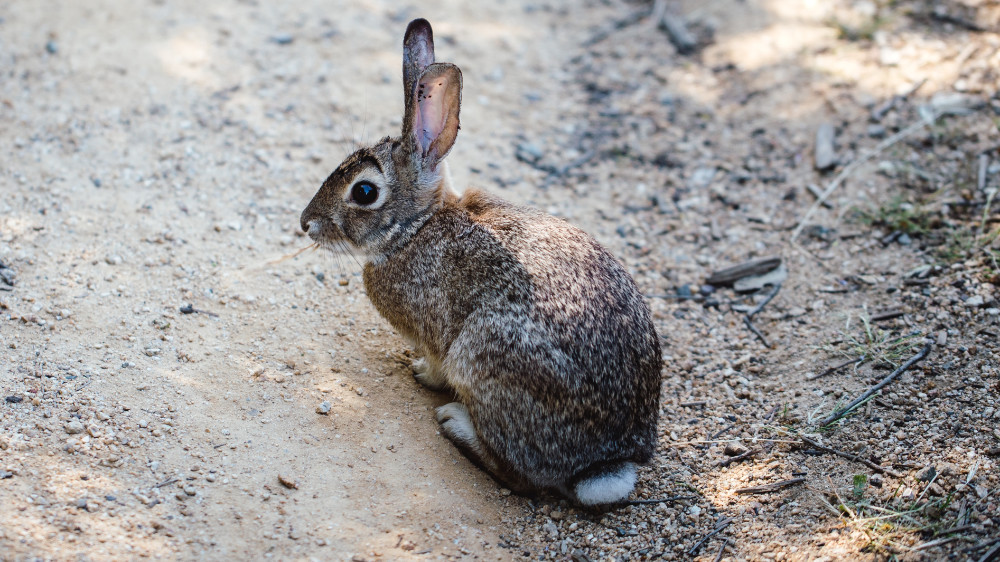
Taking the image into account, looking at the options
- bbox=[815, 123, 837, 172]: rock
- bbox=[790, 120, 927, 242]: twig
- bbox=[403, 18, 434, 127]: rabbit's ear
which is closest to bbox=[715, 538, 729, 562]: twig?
bbox=[403, 18, 434, 127]: rabbit's ear

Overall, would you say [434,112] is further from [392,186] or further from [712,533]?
[712,533]

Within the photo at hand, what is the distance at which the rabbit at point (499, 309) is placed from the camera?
425cm

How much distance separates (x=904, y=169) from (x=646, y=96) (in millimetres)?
2688

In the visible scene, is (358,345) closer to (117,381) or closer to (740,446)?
(117,381)

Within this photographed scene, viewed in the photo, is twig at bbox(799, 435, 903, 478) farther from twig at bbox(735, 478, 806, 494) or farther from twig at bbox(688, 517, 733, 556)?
twig at bbox(688, 517, 733, 556)

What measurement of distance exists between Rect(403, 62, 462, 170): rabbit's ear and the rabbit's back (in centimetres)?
59

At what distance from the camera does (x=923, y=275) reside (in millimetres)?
5605

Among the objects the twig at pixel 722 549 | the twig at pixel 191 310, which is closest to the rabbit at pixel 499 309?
the twig at pixel 722 549

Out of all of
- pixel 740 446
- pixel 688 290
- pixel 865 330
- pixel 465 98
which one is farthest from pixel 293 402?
pixel 465 98

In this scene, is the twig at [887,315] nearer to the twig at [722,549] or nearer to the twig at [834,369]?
the twig at [834,369]

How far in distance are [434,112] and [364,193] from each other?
0.69 m

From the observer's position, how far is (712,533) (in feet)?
13.9

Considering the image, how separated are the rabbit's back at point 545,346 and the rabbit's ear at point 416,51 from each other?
3.36 feet

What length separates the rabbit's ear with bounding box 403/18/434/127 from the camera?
4824mm
